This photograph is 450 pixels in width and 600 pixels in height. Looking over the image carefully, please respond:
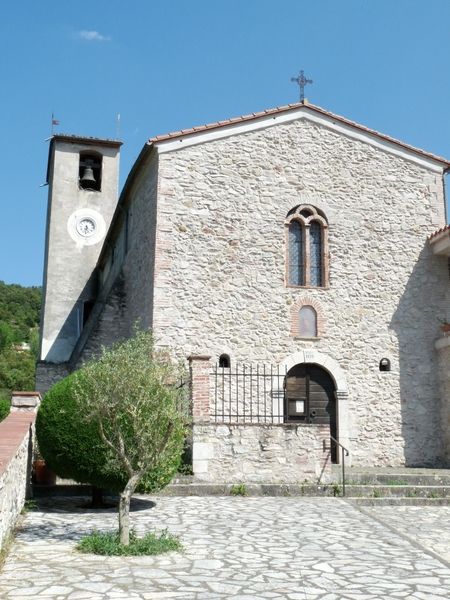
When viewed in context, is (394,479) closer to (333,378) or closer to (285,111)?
(333,378)

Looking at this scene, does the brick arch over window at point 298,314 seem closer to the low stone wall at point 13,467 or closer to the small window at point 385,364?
the small window at point 385,364

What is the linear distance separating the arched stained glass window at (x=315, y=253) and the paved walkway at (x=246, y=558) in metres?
6.58

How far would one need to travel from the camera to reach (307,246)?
1566 cm

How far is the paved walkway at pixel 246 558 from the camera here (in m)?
5.54

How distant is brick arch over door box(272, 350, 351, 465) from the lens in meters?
14.7

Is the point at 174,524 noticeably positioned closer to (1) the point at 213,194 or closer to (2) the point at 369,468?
(2) the point at 369,468

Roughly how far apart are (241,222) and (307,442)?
5.64 metres

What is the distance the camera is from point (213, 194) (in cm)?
1539

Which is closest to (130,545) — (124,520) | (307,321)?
(124,520)

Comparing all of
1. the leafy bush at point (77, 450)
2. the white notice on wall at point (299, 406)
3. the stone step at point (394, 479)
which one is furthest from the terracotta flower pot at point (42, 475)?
the white notice on wall at point (299, 406)

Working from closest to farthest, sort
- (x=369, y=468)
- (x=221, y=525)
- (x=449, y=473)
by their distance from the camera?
(x=221, y=525) → (x=449, y=473) → (x=369, y=468)

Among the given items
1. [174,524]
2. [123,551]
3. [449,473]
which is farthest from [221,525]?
[449,473]

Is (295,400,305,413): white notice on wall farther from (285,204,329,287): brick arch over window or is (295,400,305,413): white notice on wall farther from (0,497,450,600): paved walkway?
(0,497,450,600): paved walkway

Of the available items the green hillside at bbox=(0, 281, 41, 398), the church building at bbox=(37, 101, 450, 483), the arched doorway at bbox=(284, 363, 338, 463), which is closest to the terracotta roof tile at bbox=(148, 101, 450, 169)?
the church building at bbox=(37, 101, 450, 483)
